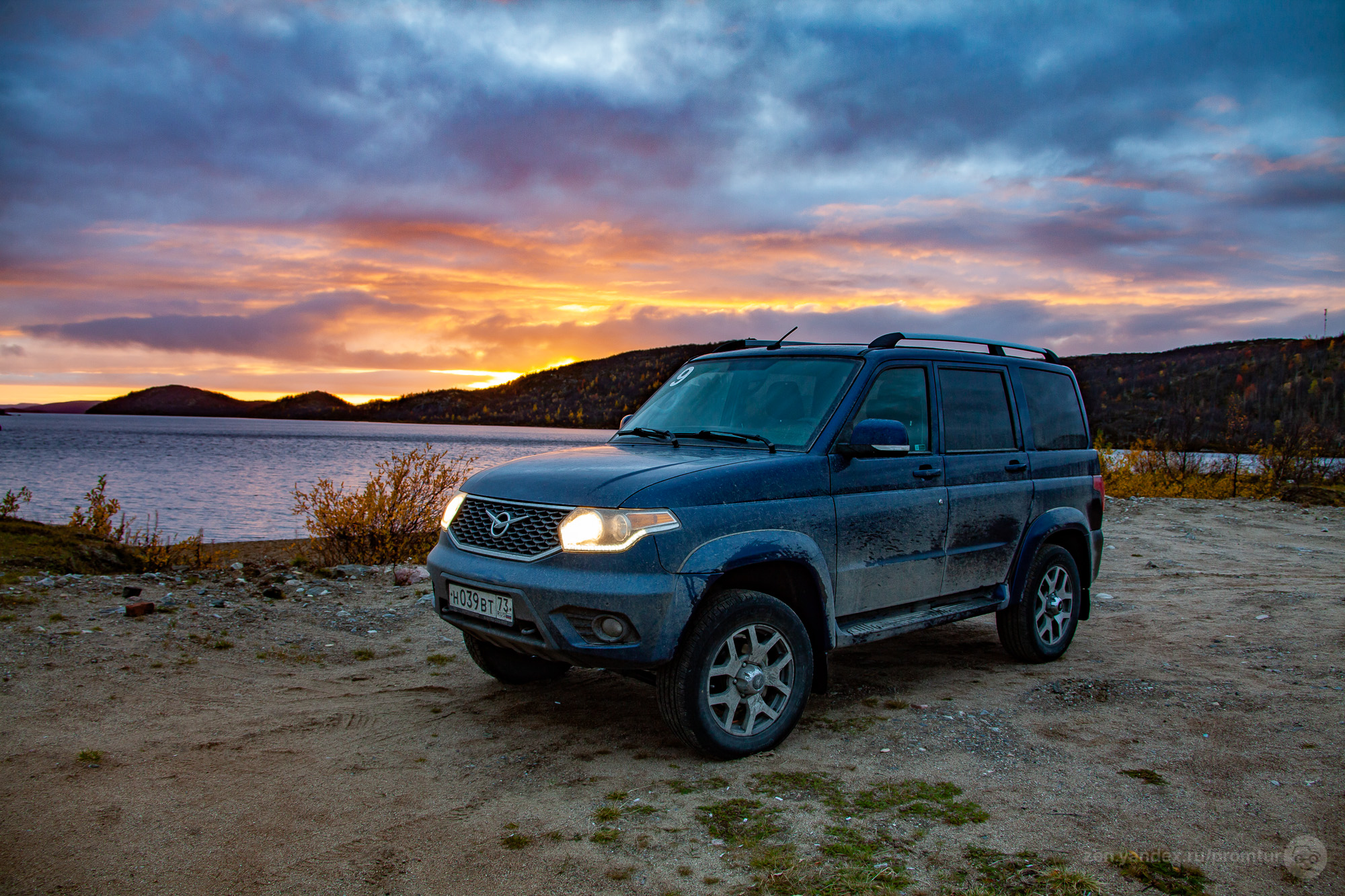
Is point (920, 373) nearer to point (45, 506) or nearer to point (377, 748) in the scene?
point (377, 748)

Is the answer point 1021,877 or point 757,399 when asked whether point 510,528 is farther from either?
point 1021,877

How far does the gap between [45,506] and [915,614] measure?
2750 centimetres

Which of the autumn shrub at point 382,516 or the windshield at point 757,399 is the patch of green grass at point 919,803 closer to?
the windshield at point 757,399

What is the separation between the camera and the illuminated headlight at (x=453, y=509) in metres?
4.45

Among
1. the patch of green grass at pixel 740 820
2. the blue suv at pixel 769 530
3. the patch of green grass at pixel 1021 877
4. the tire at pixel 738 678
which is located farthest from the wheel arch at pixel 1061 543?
the patch of green grass at pixel 740 820

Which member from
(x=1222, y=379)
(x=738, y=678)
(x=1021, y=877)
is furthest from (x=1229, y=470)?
(x=1222, y=379)

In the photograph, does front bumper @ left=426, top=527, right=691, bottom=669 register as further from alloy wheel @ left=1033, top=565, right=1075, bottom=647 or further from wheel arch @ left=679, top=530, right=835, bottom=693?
alloy wheel @ left=1033, top=565, right=1075, bottom=647

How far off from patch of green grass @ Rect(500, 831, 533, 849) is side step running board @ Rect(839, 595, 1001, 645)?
1.92 m

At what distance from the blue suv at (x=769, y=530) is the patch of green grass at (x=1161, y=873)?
157 centimetres

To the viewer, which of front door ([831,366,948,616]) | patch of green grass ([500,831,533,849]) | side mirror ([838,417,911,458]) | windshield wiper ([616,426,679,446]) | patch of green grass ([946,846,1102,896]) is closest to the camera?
patch of green grass ([946,846,1102,896])

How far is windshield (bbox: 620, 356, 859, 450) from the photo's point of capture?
456cm

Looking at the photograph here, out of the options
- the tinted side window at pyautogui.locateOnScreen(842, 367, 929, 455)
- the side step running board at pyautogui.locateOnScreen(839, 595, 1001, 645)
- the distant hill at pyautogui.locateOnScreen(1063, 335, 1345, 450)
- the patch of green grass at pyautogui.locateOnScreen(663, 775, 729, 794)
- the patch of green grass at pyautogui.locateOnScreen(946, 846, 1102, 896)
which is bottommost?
the patch of green grass at pyautogui.locateOnScreen(946, 846, 1102, 896)

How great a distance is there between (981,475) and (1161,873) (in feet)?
8.79

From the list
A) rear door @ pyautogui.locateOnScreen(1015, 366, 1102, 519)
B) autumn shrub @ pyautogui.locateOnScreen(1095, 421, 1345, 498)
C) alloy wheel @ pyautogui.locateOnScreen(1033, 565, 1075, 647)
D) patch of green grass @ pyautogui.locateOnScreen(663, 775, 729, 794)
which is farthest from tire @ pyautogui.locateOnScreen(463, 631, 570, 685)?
autumn shrub @ pyautogui.locateOnScreen(1095, 421, 1345, 498)
